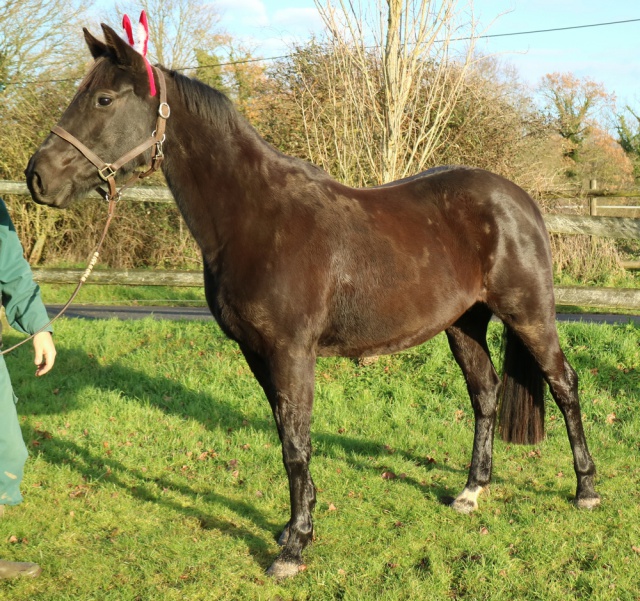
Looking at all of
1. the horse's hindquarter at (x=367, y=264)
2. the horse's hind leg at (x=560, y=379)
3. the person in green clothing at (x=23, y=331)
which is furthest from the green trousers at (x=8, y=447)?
the horse's hind leg at (x=560, y=379)

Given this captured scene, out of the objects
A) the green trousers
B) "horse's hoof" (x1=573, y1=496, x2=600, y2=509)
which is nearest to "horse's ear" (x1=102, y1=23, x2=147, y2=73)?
the green trousers

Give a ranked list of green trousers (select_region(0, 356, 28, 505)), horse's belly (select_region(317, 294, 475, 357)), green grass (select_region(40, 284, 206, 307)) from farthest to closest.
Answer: green grass (select_region(40, 284, 206, 307)), horse's belly (select_region(317, 294, 475, 357)), green trousers (select_region(0, 356, 28, 505))

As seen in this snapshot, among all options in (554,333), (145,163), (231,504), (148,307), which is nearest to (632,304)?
(554,333)

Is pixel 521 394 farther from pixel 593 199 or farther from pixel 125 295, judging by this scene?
pixel 593 199

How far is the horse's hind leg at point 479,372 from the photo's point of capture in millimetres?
4328

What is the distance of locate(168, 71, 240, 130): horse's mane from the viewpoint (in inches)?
129

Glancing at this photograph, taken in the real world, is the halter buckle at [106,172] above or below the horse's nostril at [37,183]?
above

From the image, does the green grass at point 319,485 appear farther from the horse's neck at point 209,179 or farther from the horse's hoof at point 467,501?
the horse's neck at point 209,179

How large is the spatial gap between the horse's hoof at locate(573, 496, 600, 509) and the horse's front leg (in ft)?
5.66

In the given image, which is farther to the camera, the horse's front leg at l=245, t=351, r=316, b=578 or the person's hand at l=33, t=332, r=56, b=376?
the horse's front leg at l=245, t=351, r=316, b=578

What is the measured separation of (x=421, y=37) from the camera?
6.38 metres

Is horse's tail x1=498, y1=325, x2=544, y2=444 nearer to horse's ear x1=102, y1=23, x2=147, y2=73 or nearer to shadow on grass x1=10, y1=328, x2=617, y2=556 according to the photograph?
shadow on grass x1=10, y1=328, x2=617, y2=556

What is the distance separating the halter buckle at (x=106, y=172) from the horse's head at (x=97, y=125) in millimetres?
32

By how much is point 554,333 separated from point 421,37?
3.62m
